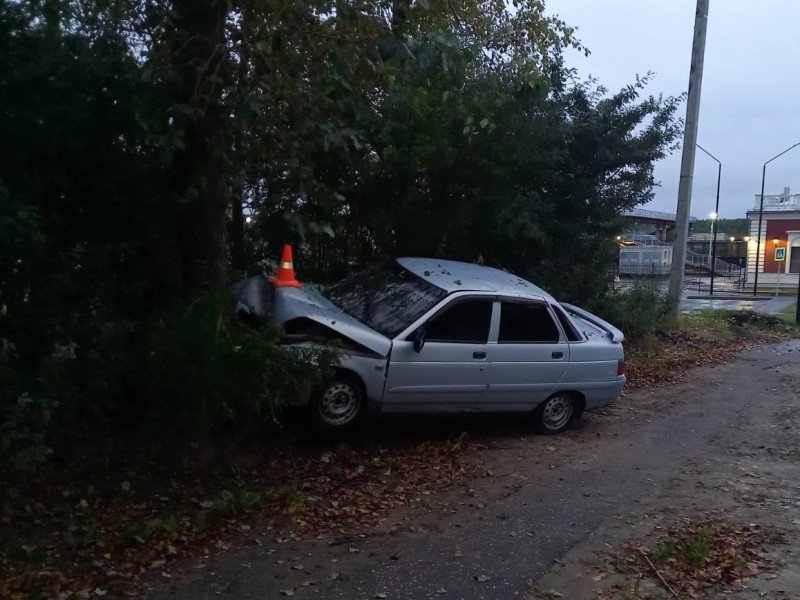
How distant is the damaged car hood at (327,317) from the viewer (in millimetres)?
7570

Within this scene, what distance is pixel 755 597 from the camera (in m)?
5.00

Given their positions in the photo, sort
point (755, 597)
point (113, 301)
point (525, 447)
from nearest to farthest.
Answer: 1. point (755, 597)
2. point (113, 301)
3. point (525, 447)

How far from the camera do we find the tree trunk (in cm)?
707

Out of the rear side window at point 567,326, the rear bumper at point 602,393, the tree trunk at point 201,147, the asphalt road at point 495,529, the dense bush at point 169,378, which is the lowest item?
the asphalt road at point 495,529

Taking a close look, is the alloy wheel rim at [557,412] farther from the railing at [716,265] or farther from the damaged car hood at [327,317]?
the railing at [716,265]

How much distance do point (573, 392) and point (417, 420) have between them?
74.6 inches

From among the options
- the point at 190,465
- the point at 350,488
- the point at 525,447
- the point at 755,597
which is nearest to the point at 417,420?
the point at 525,447

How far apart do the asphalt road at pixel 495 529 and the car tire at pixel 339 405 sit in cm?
123

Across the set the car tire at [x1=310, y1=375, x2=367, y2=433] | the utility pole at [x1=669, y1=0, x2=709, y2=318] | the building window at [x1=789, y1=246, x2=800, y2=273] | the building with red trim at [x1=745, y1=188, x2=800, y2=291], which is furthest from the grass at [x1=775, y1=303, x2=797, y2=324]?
the building window at [x1=789, y1=246, x2=800, y2=273]

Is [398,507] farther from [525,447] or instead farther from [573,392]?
[573,392]

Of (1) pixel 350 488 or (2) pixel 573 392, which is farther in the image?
(2) pixel 573 392

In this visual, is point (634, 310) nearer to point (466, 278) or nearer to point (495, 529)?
point (466, 278)

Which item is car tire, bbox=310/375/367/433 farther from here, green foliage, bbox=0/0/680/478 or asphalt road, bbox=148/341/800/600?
asphalt road, bbox=148/341/800/600

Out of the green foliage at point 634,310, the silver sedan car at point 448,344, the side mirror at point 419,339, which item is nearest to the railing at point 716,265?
the green foliage at point 634,310
